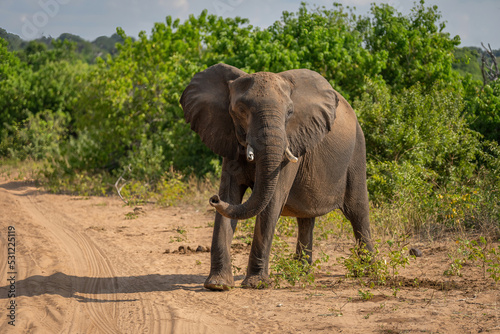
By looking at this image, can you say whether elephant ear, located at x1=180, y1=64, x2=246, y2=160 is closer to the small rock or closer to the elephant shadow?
the elephant shadow

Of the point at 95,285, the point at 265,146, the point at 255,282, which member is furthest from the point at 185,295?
the point at 265,146

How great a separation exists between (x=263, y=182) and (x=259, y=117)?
0.65 m

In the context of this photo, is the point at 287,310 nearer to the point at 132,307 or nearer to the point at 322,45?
the point at 132,307

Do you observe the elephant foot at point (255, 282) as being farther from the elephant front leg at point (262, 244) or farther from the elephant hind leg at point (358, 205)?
the elephant hind leg at point (358, 205)

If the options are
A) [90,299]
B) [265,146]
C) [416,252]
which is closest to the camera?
[265,146]

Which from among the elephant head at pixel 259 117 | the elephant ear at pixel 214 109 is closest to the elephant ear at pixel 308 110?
the elephant head at pixel 259 117

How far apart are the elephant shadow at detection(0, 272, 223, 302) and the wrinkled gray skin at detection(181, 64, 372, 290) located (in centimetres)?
65

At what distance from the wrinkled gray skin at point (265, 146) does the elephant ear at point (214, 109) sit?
11mm

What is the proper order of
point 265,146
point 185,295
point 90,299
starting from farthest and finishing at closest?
point 185,295 < point 90,299 < point 265,146

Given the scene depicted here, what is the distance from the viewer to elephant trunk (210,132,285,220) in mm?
5527

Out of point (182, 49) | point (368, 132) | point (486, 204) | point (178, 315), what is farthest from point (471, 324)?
point (182, 49)

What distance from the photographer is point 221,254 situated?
6.15 m

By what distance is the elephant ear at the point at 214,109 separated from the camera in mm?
6270

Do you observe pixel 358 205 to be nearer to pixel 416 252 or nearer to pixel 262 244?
pixel 416 252
